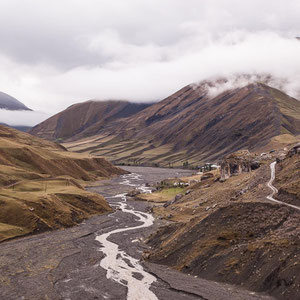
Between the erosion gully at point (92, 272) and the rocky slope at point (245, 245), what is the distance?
10.4ft

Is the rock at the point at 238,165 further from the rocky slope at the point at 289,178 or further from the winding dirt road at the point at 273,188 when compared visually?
the rocky slope at the point at 289,178

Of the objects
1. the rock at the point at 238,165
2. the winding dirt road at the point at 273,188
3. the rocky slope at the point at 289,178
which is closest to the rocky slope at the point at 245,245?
the rocky slope at the point at 289,178

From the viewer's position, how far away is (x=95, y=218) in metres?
140

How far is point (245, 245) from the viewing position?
235 feet

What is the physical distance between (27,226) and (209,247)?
62660 millimetres

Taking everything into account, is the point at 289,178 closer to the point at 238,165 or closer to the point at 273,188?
the point at 273,188

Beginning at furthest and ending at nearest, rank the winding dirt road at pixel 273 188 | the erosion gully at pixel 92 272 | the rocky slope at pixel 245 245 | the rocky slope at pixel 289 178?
1. the rocky slope at pixel 289 178
2. the winding dirt road at pixel 273 188
3. the erosion gully at pixel 92 272
4. the rocky slope at pixel 245 245

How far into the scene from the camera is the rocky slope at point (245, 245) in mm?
61281

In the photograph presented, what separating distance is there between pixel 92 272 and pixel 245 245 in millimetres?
31416

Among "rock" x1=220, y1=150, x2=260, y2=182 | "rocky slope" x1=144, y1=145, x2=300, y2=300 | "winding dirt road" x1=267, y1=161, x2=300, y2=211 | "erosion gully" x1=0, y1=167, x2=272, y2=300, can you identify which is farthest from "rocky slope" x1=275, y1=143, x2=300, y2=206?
"rock" x1=220, y1=150, x2=260, y2=182

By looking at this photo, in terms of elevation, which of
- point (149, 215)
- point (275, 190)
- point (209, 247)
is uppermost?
point (275, 190)

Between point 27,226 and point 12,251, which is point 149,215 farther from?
point 12,251

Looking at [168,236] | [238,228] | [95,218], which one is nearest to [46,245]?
[168,236]

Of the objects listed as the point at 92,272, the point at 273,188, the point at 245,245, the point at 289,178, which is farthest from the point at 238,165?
the point at 92,272
